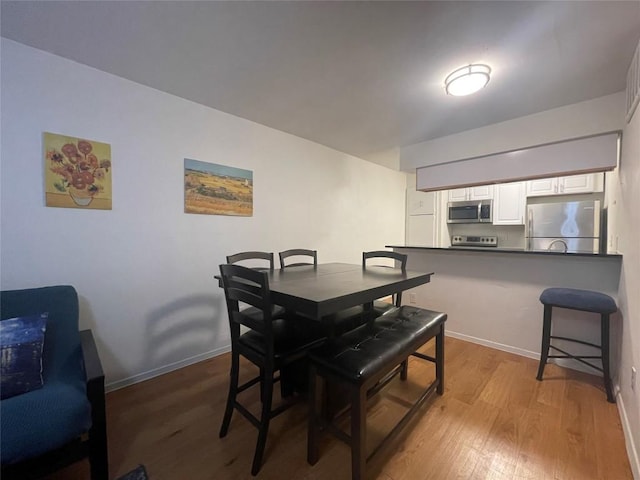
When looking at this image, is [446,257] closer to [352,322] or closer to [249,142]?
[352,322]

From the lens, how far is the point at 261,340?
1.50m

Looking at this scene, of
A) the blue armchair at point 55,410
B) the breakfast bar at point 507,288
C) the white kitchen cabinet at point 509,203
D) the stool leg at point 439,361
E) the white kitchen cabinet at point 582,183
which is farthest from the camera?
the white kitchen cabinet at point 509,203

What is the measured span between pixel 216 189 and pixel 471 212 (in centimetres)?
398

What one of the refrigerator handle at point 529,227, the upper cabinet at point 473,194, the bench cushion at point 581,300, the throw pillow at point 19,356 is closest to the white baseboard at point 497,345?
the bench cushion at point 581,300

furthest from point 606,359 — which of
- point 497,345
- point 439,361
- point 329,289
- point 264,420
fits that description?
point 264,420

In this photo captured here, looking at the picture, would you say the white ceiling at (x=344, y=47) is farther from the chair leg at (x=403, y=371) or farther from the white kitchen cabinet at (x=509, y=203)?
the chair leg at (x=403, y=371)

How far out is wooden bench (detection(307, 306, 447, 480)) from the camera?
1.19 meters

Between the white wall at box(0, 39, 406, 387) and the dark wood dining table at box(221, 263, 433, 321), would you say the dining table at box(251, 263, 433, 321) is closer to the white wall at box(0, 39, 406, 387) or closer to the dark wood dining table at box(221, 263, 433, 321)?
the dark wood dining table at box(221, 263, 433, 321)

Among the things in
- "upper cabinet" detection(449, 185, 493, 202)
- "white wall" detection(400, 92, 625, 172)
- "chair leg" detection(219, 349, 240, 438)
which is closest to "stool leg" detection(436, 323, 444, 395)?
"chair leg" detection(219, 349, 240, 438)

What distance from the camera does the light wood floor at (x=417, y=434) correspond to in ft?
4.32

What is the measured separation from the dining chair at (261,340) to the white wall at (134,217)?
1.00 m

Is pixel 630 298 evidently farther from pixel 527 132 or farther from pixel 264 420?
pixel 264 420

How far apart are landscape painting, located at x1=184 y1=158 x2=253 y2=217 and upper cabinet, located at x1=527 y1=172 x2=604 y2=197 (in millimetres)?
3609

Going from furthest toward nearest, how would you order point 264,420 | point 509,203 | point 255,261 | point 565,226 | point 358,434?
point 509,203 → point 565,226 → point 255,261 → point 264,420 → point 358,434
